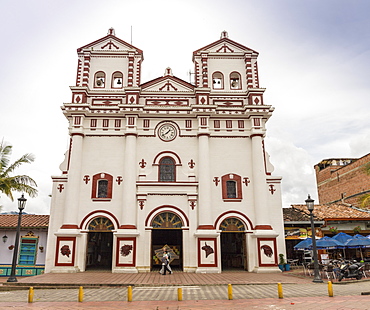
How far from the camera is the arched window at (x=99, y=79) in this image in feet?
85.1

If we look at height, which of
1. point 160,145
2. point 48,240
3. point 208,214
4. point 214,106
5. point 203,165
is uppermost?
point 214,106

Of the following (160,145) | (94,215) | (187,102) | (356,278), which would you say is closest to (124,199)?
(94,215)

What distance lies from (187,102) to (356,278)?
1545cm

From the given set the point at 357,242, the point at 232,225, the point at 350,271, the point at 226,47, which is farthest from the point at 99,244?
the point at 226,47

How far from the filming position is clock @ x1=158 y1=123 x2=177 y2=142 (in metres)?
24.5

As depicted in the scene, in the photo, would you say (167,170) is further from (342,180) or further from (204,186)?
(342,180)

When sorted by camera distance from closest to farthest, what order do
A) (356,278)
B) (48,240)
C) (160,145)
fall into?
(356,278) → (48,240) → (160,145)

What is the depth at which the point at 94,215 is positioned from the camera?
22.7 meters

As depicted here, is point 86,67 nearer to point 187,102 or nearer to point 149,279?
point 187,102

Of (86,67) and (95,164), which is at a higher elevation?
(86,67)

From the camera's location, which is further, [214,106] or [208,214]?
[214,106]

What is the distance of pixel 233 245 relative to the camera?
26.1 m

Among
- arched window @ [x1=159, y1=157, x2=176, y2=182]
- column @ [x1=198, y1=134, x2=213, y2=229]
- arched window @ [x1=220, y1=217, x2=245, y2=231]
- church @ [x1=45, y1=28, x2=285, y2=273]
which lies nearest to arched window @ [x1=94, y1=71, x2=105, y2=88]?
church @ [x1=45, y1=28, x2=285, y2=273]

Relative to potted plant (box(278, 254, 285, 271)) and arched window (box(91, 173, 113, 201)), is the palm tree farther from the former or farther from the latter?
potted plant (box(278, 254, 285, 271))
